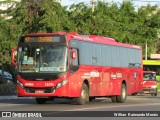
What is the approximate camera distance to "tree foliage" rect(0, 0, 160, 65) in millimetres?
34156

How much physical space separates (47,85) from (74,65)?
158cm

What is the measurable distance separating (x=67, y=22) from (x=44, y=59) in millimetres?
12092

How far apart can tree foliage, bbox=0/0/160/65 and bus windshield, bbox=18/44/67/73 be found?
8.96 meters

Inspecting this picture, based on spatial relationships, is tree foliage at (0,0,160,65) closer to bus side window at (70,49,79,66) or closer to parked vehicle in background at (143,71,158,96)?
parked vehicle in background at (143,71,158,96)

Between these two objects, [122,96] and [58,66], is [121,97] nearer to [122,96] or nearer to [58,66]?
[122,96]

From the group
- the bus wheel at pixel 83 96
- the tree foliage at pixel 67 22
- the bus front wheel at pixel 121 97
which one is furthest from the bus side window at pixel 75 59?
the tree foliage at pixel 67 22

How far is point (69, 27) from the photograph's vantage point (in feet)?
119

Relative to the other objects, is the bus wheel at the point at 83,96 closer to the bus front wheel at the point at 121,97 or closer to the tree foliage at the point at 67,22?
the bus front wheel at the point at 121,97

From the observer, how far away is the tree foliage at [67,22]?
34156mm

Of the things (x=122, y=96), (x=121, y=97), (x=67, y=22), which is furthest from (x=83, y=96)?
(x=67, y=22)

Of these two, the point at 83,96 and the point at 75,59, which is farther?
the point at 83,96

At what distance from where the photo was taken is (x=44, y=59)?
24.3 meters

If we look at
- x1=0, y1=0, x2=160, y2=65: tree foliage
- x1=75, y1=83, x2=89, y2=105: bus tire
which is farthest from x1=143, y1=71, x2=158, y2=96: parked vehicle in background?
x1=75, y1=83, x2=89, y2=105: bus tire

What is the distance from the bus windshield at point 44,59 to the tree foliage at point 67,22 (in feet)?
29.4
